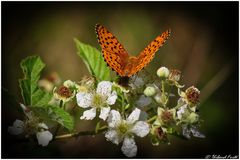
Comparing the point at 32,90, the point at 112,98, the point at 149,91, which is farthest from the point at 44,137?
the point at 149,91

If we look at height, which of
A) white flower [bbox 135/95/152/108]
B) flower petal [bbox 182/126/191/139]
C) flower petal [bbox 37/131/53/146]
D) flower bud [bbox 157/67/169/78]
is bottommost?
flower petal [bbox 37/131/53/146]

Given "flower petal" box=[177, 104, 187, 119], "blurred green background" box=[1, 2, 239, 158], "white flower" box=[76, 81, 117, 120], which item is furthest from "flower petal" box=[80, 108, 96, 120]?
"blurred green background" box=[1, 2, 239, 158]

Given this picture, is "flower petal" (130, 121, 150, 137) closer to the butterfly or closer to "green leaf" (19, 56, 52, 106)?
the butterfly

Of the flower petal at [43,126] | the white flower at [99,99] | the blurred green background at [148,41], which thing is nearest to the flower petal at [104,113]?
the white flower at [99,99]

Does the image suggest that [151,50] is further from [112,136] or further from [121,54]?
[112,136]

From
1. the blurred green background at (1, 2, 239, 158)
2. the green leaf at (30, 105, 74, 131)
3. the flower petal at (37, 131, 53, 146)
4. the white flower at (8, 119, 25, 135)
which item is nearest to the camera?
the green leaf at (30, 105, 74, 131)

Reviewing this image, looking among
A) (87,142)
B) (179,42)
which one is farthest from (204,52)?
(87,142)
